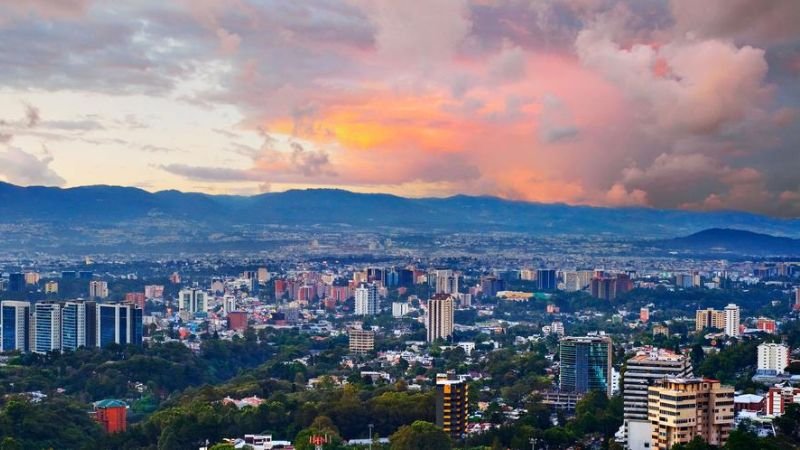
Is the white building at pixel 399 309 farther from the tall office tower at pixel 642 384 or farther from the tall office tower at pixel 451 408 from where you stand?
the tall office tower at pixel 451 408

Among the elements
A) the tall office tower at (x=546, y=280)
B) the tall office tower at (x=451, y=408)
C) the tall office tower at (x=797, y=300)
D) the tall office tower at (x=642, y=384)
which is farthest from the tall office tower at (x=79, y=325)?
the tall office tower at (x=546, y=280)

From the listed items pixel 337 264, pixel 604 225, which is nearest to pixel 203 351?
pixel 337 264

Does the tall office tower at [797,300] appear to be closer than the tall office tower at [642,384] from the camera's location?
No

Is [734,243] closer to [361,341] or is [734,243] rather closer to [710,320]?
[710,320]

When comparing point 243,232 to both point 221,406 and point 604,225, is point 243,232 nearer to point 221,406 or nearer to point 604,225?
point 604,225

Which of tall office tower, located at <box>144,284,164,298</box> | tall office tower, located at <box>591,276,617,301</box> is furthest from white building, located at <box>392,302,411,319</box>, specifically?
tall office tower, located at <box>144,284,164,298</box>

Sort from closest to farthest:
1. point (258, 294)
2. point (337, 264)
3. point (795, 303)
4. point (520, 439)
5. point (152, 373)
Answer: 1. point (520, 439)
2. point (152, 373)
3. point (795, 303)
4. point (258, 294)
5. point (337, 264)
